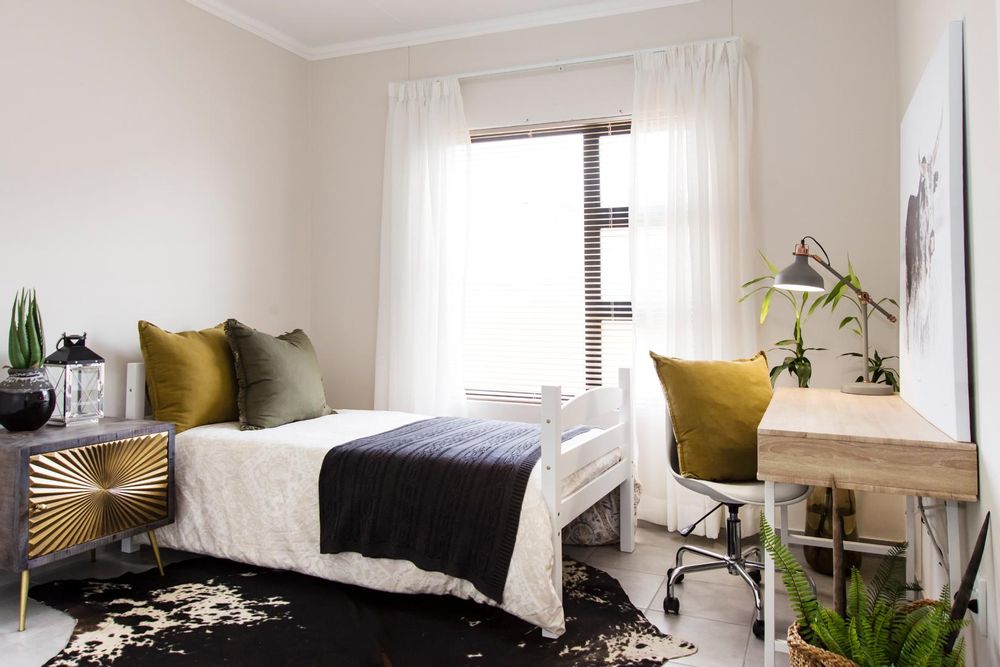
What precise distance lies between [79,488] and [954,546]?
2.75 meters

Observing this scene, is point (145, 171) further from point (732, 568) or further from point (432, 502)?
point (732, 568)

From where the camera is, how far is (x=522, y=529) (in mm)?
2303

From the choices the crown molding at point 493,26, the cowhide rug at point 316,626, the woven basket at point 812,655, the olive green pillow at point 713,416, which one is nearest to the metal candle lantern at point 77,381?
the cowhide rug at point 316,626

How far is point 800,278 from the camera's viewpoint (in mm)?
2576

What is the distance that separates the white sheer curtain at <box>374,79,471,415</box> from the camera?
3980mm

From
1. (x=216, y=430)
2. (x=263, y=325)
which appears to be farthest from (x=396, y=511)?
(x=263, y=325)

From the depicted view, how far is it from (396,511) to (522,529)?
488 mm

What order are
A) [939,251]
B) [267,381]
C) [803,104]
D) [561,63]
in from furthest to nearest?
1. [561,63]
2. [803,104]
3. [267,381]
4. [939,251]

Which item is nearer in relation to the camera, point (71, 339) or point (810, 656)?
point (810, 656)

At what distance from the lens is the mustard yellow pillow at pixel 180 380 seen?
3.08 m

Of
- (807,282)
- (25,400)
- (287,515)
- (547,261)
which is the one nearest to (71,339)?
(25,400)

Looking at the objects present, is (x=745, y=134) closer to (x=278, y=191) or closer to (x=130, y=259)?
(x=278, y=191)

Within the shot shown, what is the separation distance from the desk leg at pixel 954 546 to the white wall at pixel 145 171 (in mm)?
3230

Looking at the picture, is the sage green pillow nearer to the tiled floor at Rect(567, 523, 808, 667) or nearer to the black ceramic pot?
the black ceramic pot
